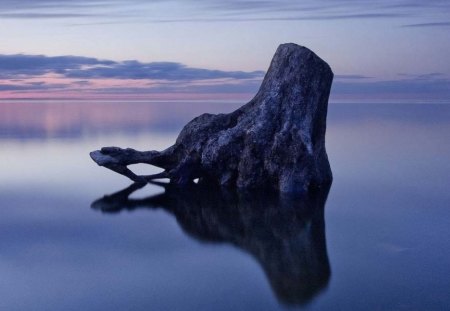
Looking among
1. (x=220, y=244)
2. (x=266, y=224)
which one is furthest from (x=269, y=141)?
(x=220, y=244)

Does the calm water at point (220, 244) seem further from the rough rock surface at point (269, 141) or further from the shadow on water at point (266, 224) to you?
the rough rock surface at point (269, 141)

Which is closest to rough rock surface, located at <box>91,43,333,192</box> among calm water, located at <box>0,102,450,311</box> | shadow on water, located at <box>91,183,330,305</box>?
shadow on water, located at <box>91,183,330,305</box>

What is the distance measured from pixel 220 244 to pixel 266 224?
1744 mm

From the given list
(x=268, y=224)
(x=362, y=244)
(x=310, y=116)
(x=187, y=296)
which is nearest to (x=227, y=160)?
(x=310, y=116)

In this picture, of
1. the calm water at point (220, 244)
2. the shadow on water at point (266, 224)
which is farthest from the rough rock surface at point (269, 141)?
the calm water at point (220, 244)

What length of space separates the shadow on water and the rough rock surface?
57cm

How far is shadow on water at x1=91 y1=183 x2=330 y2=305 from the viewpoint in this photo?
10023mm

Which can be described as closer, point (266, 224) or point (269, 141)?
point (266, 224)

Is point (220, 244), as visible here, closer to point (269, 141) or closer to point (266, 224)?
point (266, 224)

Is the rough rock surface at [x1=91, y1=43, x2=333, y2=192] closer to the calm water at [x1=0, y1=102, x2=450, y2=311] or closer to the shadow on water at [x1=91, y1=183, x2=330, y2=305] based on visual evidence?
the shadow on water at [x1=91, y1=183, x2=330, y2=305]

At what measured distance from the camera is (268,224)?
13.6 metres

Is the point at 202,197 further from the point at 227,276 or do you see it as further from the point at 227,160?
the point at 227,276

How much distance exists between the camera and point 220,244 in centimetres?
1227

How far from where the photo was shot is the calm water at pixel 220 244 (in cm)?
924
